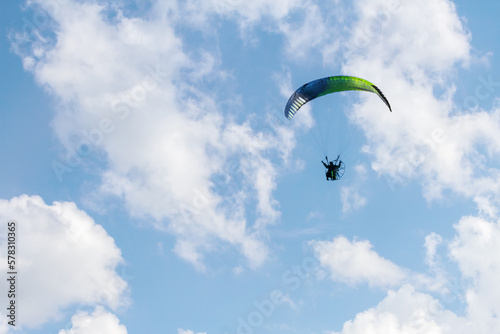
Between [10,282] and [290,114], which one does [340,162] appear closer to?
[290,114]

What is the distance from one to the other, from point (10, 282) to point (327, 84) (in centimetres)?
3179

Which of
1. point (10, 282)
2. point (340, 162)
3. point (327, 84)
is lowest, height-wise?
point (10, 282)

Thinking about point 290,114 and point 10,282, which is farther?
point 290,114

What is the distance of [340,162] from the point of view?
1914 inches

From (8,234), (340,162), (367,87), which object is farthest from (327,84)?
(8,234)

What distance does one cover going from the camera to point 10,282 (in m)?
44.2

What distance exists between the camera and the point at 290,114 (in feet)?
155

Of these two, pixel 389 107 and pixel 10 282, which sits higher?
pixel 389 107

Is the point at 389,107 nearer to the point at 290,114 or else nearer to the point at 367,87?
the point at 367,87

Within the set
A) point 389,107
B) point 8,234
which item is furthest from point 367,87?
point 8,234

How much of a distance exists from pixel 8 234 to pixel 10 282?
471 centimetres

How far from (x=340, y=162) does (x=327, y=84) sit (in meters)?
7.82

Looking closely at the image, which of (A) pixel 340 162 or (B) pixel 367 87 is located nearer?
(B) pixel 367 87

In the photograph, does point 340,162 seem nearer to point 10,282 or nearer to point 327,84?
point 327,84
